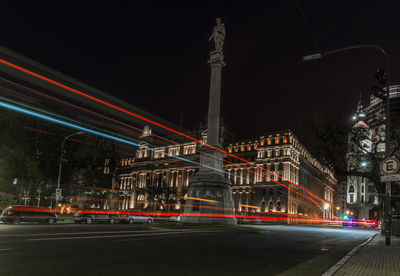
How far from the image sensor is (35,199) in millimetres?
55812

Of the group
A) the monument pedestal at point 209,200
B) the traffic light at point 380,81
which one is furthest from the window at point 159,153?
the traffic light at point 380,81

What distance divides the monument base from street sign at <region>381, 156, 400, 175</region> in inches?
858

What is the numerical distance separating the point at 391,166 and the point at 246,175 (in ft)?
292

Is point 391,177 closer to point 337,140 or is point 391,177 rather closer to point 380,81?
point 380,81

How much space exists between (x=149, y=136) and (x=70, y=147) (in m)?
76.0

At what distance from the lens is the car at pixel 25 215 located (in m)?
30.2

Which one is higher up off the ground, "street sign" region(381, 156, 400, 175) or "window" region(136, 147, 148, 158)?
"window" region(136, 147, 148, 158)

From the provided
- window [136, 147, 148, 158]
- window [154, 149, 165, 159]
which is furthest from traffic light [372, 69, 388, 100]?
window [136, 147, 148, 158]

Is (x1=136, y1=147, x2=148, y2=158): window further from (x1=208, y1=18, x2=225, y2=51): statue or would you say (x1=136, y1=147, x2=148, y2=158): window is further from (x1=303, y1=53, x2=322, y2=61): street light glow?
(x1=303, y1=53, x2=322, y2=61): street light glow

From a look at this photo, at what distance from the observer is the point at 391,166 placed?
46.9 ft

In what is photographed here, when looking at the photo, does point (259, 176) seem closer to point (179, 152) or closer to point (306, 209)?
point (306, 209)

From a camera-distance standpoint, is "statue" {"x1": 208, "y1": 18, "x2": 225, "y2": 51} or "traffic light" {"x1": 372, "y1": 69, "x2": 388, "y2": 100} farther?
"statue" {"x1": 208, "y1": 18, "x2": 225, "y2": 51}

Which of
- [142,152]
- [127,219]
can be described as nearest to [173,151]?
[142,152]

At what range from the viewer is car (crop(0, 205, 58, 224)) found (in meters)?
30.2
